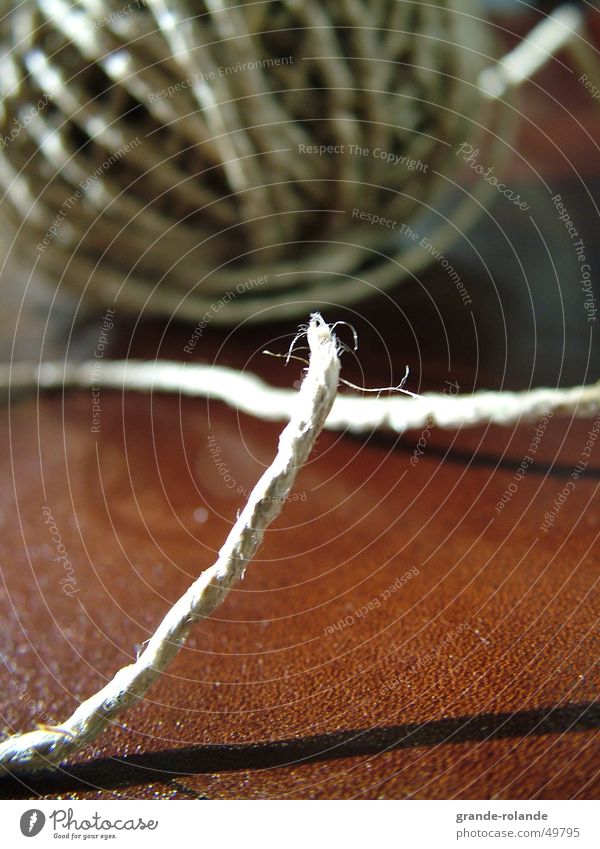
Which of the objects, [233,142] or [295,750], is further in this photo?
[233,142]

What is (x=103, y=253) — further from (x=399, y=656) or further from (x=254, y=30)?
(x=399, y=656)

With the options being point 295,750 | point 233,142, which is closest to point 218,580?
point 295,750

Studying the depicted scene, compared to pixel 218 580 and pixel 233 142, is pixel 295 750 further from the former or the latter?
pixel 233 142

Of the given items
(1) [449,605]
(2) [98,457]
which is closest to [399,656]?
(1) [449,605]

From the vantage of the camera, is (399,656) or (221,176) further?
(221,176)

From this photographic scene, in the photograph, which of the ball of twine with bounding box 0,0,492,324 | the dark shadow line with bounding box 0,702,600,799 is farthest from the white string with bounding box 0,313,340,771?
the ball of twine with bounding box 0,0,492,324

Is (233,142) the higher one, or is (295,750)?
(233,142)
